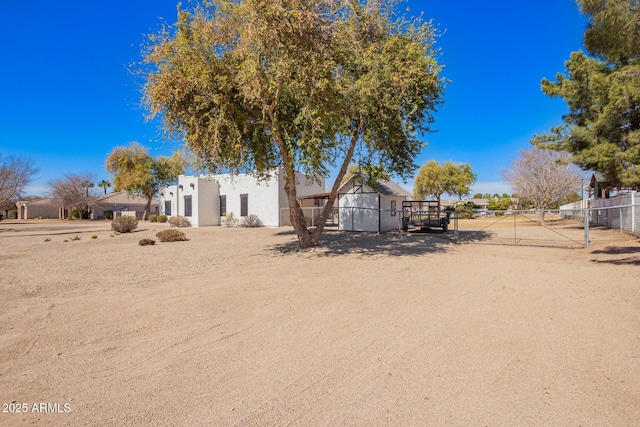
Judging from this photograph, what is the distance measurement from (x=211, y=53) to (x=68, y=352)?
965 centimetres

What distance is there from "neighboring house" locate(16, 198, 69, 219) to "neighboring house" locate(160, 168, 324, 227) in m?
42.2

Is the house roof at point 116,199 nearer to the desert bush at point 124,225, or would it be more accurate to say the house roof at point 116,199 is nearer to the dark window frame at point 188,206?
the dark window frame at point 188,206

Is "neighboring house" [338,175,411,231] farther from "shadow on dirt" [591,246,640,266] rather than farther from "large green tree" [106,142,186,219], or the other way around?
"large green tree" [106,142,186,219]

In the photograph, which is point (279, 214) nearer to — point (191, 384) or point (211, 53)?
point (211, 53)

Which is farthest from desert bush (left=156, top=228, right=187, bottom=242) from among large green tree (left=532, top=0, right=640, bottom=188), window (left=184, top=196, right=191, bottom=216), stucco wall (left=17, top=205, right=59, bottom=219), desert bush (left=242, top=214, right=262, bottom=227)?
stucco wall (left=17, top=205, right=59, bottom=219)

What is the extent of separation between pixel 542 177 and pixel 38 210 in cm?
7792

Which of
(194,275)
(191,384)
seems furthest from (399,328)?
(194,275)

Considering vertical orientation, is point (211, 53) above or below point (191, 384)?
above

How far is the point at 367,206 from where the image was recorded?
2361 centimetres

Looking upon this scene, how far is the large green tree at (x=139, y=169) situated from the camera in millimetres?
41344

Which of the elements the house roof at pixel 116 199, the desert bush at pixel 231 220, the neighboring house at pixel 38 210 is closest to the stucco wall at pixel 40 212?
the neighboring house at pixel 38 210

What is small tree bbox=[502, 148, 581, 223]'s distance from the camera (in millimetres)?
31781

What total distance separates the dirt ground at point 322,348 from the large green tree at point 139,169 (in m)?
35.7

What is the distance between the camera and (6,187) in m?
29.4
